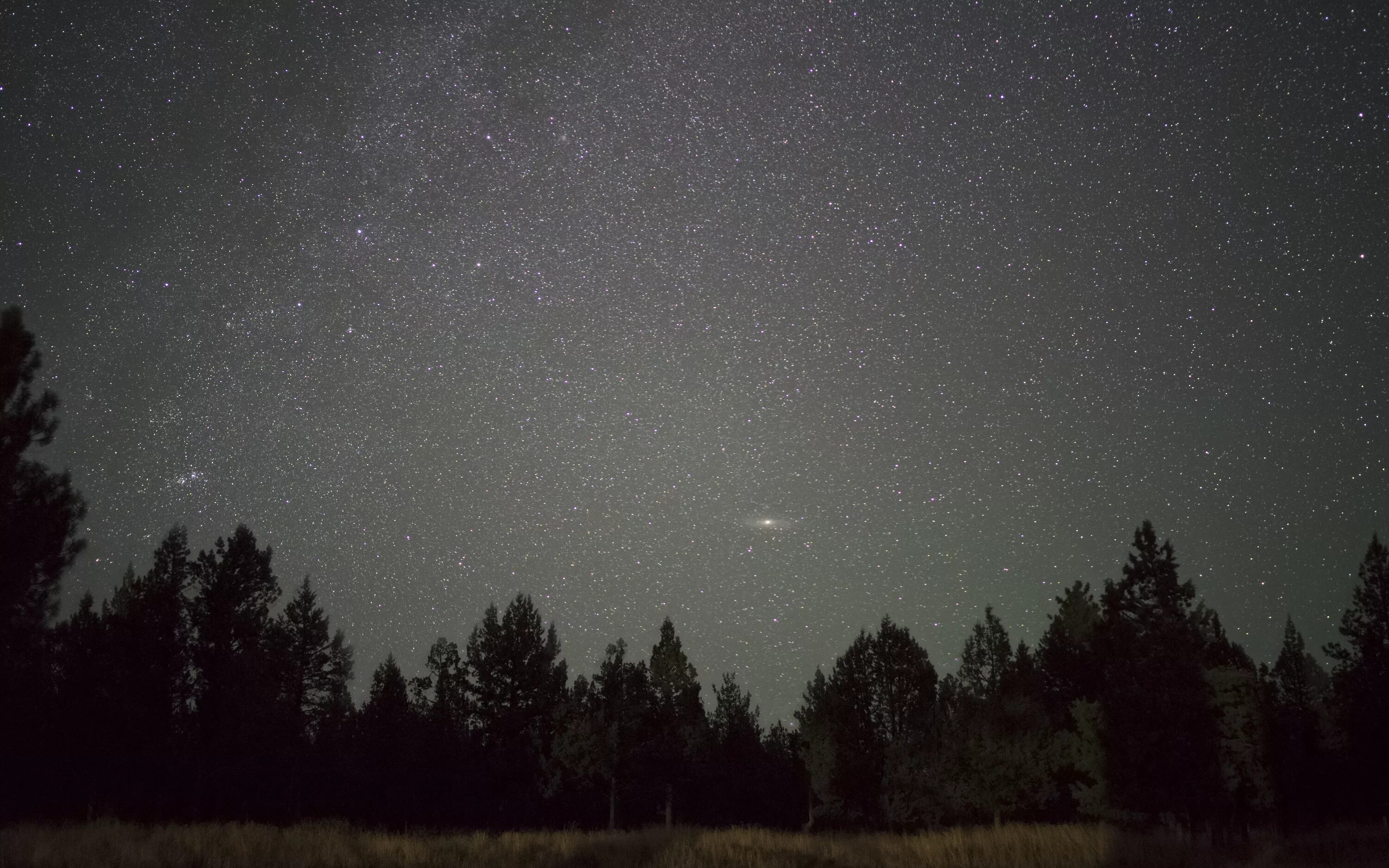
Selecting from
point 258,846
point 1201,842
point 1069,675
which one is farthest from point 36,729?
point 1069,675

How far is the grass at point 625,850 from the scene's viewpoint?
1625cm

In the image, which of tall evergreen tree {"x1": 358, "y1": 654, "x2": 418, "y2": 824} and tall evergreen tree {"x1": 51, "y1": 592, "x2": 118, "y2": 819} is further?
tall evergreen tree {"x1": 358, "y1": 654, "x2": 418, "y2": 824}

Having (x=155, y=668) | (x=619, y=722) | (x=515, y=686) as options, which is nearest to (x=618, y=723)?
(x=619, y=722)

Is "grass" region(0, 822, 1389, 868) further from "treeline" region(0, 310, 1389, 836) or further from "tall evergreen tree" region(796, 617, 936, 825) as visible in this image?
"tall evergreen tree" region(796, 617, 936, 825)

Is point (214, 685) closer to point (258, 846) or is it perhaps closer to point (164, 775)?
point (164, 775)

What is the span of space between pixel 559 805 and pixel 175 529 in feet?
73.1

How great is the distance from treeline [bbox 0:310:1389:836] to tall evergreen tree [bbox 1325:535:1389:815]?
4.5 inches

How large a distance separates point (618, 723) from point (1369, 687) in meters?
34.5

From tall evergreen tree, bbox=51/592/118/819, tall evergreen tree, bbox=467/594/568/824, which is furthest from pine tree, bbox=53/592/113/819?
tall evergreen tree, bbox=467/594/568/824

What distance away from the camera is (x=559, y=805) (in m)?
41.6

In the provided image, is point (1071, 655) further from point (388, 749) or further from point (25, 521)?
point (25, 521)

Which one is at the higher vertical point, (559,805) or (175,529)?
(175,529)

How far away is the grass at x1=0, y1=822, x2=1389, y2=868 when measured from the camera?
53.3ft

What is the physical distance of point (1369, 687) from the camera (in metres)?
40.0
